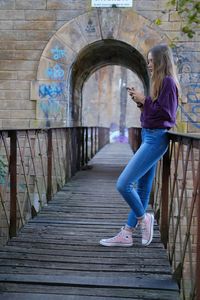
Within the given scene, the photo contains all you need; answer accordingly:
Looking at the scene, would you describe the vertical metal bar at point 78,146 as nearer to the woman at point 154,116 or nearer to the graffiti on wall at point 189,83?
the graffiti on wall at point 189,83

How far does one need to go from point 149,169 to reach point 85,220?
4.94 feet

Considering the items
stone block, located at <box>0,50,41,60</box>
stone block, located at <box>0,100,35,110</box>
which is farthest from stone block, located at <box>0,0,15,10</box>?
stone block, located at <box>0,100,35,110</box>

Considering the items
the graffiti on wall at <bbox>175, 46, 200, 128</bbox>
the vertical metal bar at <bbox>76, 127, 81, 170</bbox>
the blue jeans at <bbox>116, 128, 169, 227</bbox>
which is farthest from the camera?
the vertical metal bar at <bbox>76, 127, 81, 170</bbox>

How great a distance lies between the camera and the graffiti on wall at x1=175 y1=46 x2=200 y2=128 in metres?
8.68

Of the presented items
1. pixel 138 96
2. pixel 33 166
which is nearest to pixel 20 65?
pixel 33 166

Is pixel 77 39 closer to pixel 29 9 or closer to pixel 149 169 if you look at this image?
pixel 29 9

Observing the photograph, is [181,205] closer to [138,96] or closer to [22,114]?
[138,96]

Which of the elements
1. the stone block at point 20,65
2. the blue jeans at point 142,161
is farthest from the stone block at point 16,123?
the blue jeans at point 142,161

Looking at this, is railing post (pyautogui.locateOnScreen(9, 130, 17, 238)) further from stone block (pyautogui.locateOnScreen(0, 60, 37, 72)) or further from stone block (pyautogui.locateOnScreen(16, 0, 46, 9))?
stone block (pyautogui.locateOnScreen(16, 0, 46, 9))

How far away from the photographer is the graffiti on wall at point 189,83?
28.5 ft

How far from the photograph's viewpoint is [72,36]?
29.4 feet

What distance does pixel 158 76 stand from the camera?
11.0 ft

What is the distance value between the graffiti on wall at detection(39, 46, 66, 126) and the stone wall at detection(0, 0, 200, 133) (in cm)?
19

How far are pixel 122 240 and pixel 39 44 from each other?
6178 mm
